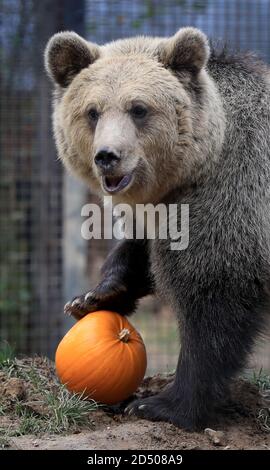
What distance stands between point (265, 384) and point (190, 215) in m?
1.62

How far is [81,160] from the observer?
5.73 meters

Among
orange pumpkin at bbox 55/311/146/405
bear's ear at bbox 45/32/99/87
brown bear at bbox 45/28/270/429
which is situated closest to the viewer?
brown bear at bbox 45/28/270/429

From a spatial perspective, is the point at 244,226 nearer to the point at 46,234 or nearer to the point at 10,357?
the point at 10,357

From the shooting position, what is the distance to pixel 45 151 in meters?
9.83

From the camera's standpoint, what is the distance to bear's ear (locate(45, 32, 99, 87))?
18.7ft

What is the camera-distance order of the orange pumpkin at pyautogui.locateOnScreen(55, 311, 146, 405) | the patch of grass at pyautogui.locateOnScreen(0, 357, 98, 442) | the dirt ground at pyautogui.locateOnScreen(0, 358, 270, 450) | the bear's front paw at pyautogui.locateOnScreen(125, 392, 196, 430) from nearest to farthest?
the dirt ground at pyautogui.locateOnScreen(0, 358, 270, 450) < the patch of grass at pyautogui.locateOnScreen(0, 357, 98, 442) < the bear's front paw at pyautogui.locateOnScreen(125, 392, 196, 430) < the orange pumpkin at pyautogui.locateOnScreen(55, 311, 146, 405)

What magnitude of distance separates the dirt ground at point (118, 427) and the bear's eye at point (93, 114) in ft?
5.94

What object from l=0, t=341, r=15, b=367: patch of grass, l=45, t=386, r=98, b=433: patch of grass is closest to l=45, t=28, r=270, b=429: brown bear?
l=45, t=386, r=98, b=433: patch of grass

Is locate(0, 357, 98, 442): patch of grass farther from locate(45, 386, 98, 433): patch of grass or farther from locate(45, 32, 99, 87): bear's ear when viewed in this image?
locate(45, 32, 99, 87): bear's ear

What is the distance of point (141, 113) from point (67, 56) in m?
0.76

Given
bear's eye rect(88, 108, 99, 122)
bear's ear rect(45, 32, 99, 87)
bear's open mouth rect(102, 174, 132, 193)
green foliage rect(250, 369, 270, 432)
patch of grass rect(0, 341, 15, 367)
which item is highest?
bear's ear rect(45, 32, 99, 87)

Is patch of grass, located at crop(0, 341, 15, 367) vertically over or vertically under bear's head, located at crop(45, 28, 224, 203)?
under

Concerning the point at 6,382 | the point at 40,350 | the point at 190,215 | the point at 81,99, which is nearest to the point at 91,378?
the point at 6,382

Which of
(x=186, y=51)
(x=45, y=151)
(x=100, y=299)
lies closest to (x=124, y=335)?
(x=100, y=299)
